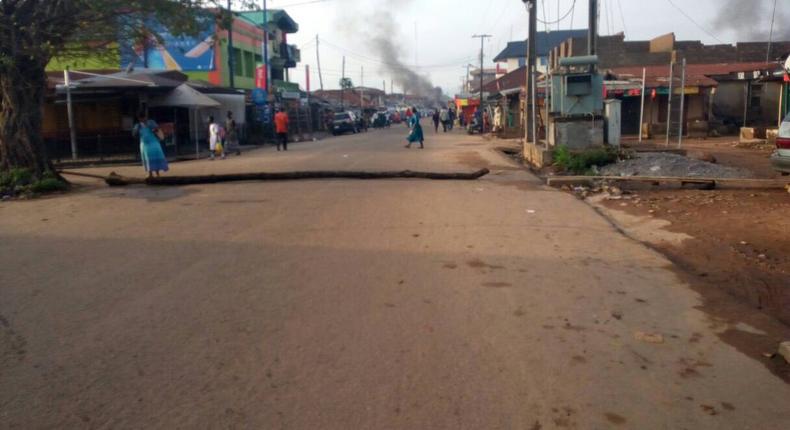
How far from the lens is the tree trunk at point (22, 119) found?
14.0 meters

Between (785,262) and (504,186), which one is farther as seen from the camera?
(504,186)

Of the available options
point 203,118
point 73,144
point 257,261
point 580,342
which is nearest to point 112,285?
point 257,261

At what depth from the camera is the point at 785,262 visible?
7.12 metres

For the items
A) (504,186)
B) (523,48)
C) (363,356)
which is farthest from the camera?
(523,48)

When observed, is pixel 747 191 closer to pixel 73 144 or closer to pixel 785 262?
pixel 785 262

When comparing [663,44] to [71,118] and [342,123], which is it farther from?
[71,118]

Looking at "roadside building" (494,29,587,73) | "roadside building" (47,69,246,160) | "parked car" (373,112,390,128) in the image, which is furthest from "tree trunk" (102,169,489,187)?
"roadside building" (494,29,587,73)

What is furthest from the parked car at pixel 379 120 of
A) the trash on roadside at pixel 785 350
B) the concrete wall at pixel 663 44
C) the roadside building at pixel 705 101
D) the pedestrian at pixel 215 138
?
the trash on roadside at pixel 785 350

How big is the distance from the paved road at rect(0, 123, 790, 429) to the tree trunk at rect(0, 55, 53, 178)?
5526 millimetres

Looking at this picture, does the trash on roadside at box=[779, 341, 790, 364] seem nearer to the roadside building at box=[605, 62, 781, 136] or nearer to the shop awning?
the shop awning

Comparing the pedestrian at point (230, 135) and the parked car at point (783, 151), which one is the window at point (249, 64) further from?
the parked car at point (783, 151)

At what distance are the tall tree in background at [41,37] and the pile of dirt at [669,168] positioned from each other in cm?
918

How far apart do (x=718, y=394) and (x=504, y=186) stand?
9.89 m

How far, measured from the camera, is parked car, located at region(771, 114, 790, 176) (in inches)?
418
